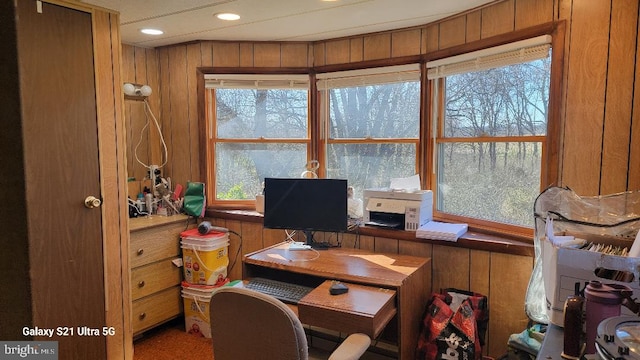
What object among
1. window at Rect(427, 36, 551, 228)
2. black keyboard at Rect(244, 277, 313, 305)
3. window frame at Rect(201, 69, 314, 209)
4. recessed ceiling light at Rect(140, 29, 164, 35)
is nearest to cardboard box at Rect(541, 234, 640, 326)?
window at Rect(427, 36, 551, 228)

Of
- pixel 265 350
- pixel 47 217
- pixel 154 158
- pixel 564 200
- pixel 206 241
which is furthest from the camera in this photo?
pixel 154 158

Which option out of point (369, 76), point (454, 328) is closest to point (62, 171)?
point (369, 76)

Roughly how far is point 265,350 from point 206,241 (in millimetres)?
1714

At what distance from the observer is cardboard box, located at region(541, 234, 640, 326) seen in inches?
48.4

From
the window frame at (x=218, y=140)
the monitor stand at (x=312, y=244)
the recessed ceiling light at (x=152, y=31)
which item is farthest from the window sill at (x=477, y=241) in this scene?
the recessed ceiling light at (x=152, y=31)

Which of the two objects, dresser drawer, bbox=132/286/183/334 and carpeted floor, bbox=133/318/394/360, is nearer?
carpeted floor, bbox=133/318/394/360

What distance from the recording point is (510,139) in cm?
232

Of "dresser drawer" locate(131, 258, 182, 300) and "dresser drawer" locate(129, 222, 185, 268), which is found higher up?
"dresser drawer" locate(129, 222, 185, 268)

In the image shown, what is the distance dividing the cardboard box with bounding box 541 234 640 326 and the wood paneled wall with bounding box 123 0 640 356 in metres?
0.54

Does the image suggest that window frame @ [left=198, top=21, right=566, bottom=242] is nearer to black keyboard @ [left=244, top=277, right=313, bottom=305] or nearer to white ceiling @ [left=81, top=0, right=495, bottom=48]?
white ceiling @ [left=81, top=0, right=495, bottom=48]

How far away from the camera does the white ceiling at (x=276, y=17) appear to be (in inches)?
91.7

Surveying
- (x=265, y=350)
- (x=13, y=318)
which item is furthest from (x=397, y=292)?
(x=13, y=318)

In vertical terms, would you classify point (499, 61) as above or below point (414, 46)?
below

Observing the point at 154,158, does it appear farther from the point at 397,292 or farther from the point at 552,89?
the point at 552,89
